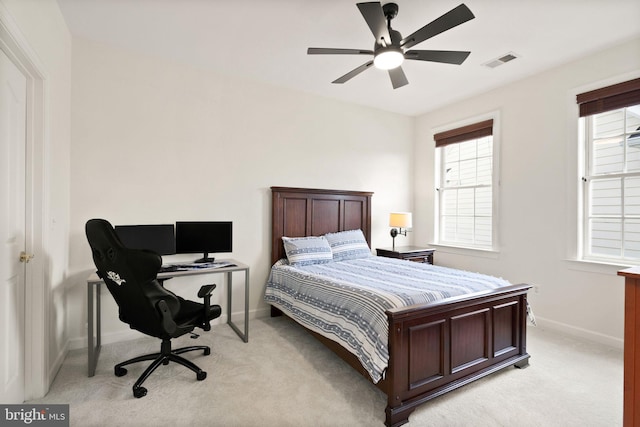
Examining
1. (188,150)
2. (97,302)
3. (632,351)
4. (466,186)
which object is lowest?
(97,302)

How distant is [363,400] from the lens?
2.10 meters

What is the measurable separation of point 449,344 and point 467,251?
2508 mm

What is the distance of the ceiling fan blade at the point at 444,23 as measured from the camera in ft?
6.22

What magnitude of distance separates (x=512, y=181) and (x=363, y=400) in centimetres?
319

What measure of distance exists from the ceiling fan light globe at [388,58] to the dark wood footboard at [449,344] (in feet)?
5.95

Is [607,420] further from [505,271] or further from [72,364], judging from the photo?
[72,364]

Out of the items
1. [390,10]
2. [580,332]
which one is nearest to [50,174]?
[390,10]

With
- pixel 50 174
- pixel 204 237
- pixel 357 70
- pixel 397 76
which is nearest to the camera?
pixel 50 174

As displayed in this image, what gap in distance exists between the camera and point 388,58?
2.34 metres

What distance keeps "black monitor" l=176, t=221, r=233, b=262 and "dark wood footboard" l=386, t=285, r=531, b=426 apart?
80.5 inches

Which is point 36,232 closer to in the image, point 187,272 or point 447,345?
point 187,272

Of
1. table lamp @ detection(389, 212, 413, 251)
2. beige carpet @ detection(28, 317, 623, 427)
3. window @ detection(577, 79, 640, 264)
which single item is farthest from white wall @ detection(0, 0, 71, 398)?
window @ detection(577, 79, 640, 264)

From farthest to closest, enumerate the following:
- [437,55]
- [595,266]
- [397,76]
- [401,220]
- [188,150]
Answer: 1. [401,220]
2. [188,150]
3. [595,266]
4. [397,76]
5. [437,55]

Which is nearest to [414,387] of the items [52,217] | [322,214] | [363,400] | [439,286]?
[363,400]
